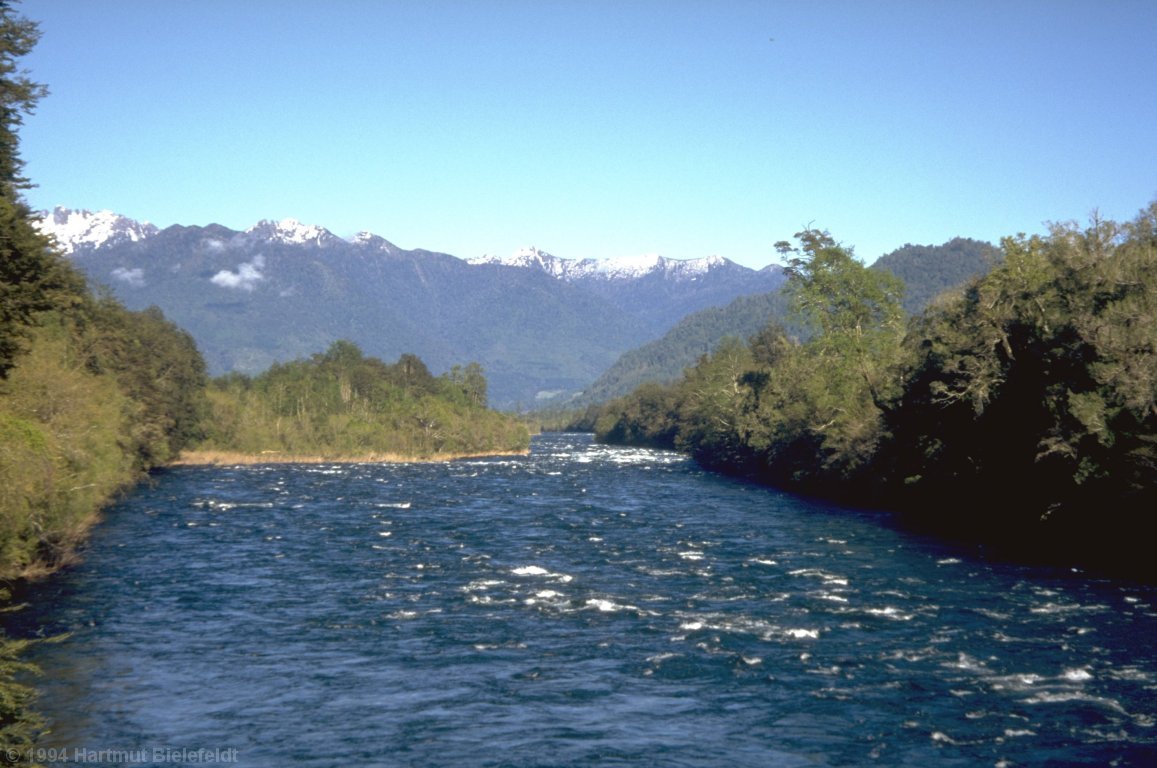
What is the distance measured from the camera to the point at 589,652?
91.8 feet

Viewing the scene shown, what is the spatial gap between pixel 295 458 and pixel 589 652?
113590 mm

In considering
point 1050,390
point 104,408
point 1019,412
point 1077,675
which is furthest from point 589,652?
point 104,408

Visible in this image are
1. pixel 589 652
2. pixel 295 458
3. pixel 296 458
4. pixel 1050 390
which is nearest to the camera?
pixel 589 652

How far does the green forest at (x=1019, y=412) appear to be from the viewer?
40062mm

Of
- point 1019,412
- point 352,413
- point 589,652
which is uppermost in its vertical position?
point 1019,412

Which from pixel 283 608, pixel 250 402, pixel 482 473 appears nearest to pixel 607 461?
pixel 482 473

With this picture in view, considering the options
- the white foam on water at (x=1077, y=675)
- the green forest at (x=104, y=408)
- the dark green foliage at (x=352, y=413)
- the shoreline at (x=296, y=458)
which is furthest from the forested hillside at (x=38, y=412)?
the dark green foliage at (x=352, y=413)

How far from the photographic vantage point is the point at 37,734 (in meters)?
20.4

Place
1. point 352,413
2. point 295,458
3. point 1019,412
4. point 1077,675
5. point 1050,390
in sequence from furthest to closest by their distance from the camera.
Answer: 1. point 352,413
2. point 295,458
3. point 1019,412
4. point 1050,390
5. point 1077,675

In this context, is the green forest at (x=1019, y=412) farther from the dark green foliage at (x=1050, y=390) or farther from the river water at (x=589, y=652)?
the river water at (x=589, y=652)

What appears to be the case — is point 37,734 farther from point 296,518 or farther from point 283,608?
point 296,518

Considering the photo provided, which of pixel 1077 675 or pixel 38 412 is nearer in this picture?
pixel 1077 675

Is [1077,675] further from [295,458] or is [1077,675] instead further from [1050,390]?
[295,458]

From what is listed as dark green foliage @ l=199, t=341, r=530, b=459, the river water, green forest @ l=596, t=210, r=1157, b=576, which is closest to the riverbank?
dark green foliage @ l=199, t=341, r=530, b=459
